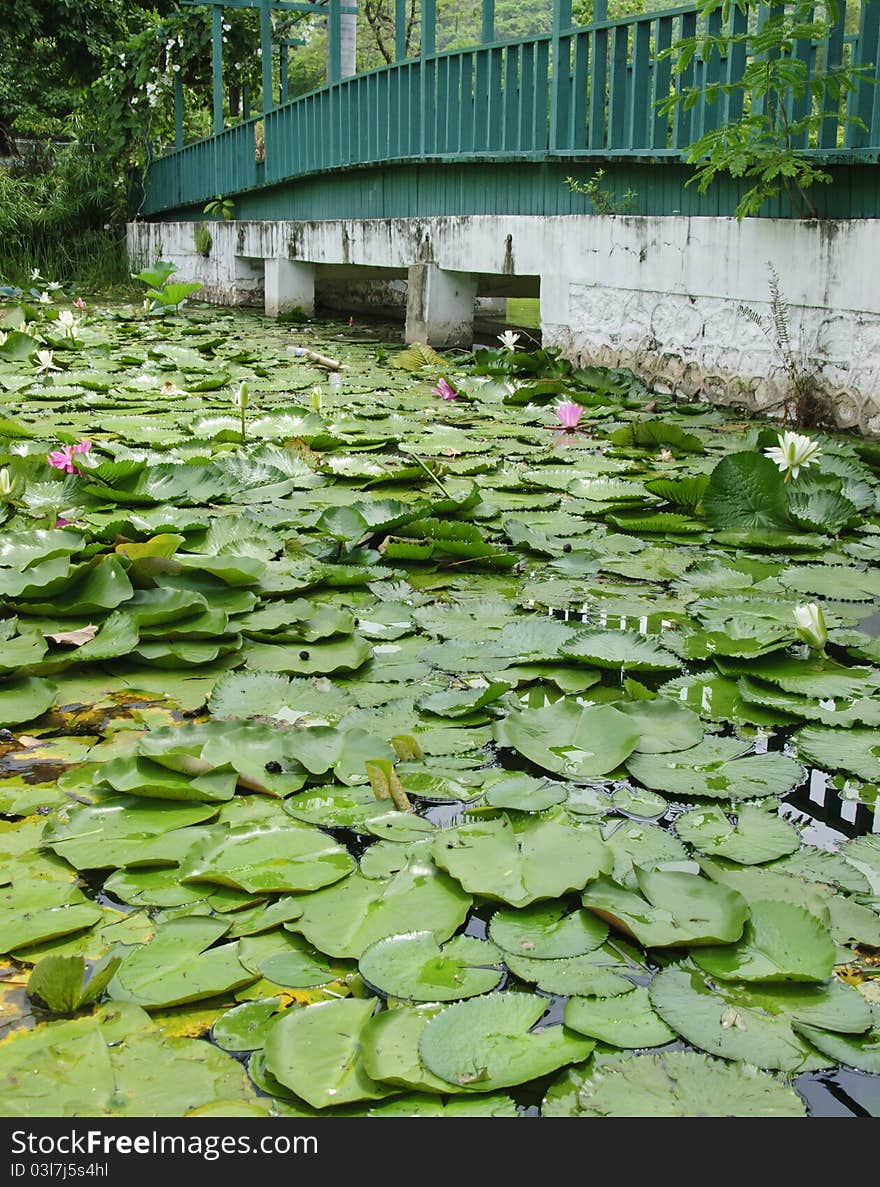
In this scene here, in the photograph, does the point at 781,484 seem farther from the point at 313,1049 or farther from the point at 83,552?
the point at 313,1049

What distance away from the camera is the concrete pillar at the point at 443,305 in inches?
288

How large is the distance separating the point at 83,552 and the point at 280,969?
4.72 feet

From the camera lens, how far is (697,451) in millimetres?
3852

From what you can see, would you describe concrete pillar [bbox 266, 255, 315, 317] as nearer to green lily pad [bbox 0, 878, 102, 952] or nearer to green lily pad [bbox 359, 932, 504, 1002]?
green lily pad [bbox 0, 878, 102, 952]

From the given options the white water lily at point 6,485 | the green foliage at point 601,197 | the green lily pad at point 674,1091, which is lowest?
the green lily pad at point 674,1091

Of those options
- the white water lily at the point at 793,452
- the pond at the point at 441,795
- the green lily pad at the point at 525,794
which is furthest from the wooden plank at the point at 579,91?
the green lily pad at the point at 525,794

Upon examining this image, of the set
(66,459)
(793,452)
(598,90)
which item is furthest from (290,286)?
(793,452)

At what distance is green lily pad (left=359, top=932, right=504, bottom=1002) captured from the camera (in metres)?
1.18

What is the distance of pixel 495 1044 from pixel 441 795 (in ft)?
1.69

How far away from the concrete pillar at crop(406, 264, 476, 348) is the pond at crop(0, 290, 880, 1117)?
14.0 ft

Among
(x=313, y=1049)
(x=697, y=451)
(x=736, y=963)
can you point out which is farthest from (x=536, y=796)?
(x=697, y=451)

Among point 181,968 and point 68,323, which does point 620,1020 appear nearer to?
point 181,968

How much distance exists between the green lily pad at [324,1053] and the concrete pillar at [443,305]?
6.47 m

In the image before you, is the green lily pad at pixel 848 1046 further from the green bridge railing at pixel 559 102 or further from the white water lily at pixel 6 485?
the green bridge railing at pixel 559 102
